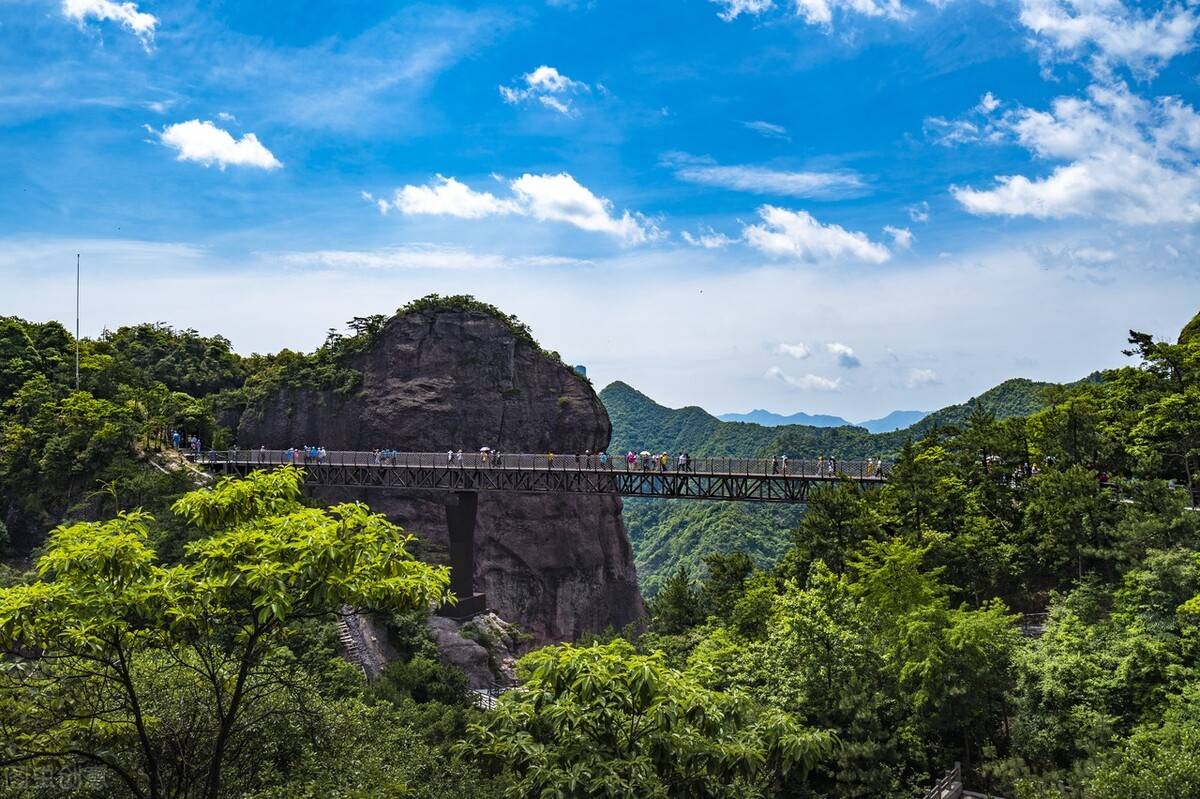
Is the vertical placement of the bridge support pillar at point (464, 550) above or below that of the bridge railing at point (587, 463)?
below

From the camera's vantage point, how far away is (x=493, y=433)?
58625 mm

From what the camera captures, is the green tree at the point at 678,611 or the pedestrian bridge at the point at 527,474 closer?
the green tree at the point at 678,611

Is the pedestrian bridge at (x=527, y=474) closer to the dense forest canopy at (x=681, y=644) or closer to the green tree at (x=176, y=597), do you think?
the dense forest canopy at (x=681, y=644)

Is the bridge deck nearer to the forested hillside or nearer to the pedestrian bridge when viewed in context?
the pedestrian bridge

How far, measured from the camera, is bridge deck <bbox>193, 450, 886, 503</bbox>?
36.6 meters

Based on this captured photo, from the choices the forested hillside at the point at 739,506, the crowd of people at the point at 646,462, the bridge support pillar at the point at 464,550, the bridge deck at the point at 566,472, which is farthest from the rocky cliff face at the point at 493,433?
the forested hillside at the point at 739,506

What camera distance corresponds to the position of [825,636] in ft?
71.3

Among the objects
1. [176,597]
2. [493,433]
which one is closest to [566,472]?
[493,433]

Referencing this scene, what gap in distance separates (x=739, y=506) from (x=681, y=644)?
267 feet

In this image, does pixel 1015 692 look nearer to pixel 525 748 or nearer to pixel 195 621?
pixel 525 748

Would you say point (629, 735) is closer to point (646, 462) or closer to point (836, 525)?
point (836, 525)

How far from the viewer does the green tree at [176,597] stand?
8156mm

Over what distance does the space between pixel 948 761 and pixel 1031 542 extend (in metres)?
11.4

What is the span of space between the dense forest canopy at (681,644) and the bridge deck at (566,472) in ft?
9.24
